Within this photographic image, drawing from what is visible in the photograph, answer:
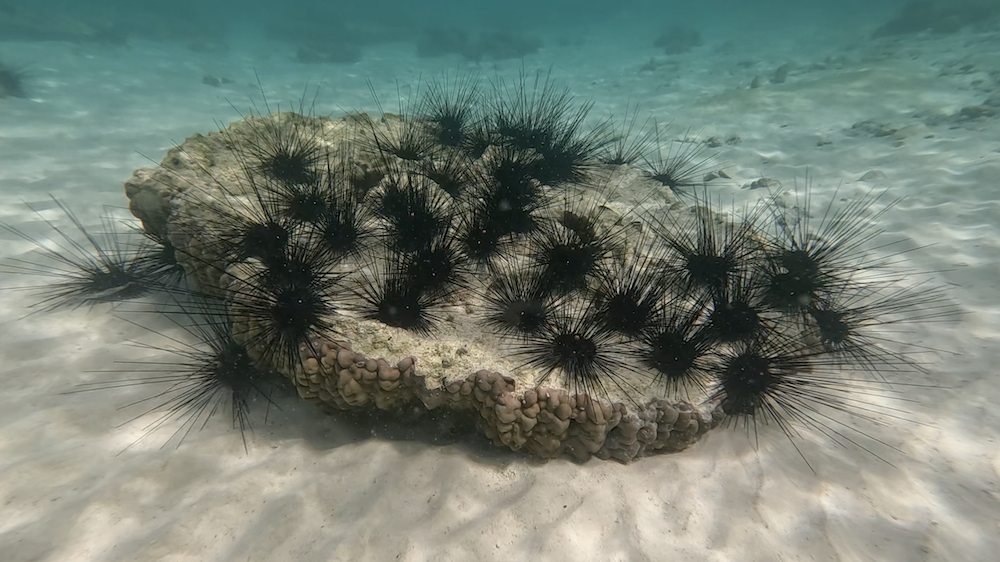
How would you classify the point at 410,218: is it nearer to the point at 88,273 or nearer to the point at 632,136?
the point at 88,273

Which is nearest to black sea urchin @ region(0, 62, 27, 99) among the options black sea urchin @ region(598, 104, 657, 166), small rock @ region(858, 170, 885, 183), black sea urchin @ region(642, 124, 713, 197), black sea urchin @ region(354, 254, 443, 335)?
black sea urchin @ region(354, 254, 443, 335)

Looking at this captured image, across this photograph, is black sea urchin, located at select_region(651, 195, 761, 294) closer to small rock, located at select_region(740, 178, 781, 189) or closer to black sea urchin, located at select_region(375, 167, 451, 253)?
black sea urchin, located at select_region(375, 167, 451, 253)

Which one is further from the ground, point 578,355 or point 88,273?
point 578,355

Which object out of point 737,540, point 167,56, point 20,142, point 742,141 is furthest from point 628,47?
point 737,540

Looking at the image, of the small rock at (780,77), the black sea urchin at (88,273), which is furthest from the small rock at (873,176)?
the black sea urchin at (88,273)

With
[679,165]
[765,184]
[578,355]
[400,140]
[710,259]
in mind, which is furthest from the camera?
[765,184]

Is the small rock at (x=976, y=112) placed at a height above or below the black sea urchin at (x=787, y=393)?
above

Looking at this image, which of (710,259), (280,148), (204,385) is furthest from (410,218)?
(710,259)

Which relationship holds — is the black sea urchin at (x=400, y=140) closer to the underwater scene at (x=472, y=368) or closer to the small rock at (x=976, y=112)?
the underwater scene at (x=472, y=368)
